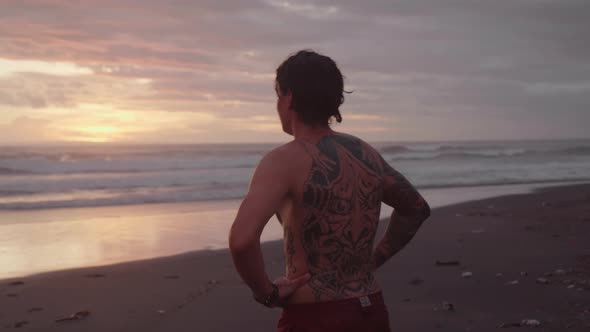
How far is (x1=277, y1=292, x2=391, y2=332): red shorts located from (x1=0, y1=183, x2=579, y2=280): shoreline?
6.49m

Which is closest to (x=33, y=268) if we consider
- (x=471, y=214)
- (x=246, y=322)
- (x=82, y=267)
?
(x=82, y=267)

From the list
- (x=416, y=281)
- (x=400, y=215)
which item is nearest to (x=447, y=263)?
(x=416, y=281)

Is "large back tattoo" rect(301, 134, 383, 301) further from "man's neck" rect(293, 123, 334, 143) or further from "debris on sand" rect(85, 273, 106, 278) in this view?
"debris on sand" rect(85, 273, 106, 278)

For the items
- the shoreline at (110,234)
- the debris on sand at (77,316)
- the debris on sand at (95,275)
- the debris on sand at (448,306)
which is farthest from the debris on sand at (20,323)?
the debris on sand at (448,306)

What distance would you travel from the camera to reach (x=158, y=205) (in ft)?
53.1

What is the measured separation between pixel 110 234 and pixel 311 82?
31.6 ft

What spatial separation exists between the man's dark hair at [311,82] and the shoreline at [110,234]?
261 inches

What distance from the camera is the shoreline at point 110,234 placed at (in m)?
8.92

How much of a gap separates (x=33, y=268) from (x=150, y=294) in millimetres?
2369

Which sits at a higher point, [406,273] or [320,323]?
[320,323]

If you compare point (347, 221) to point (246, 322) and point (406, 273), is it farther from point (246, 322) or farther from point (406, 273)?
point (406, 273)

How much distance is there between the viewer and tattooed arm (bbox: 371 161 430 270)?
2.69 m

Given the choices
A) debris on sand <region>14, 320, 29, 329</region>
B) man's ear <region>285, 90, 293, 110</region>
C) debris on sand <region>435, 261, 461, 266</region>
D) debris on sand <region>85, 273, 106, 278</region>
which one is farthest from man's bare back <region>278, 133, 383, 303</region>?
debris on sand <region>85, 273, 106, 278</region>

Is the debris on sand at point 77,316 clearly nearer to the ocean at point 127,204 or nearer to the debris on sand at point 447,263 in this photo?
the ocean at point 127,204
